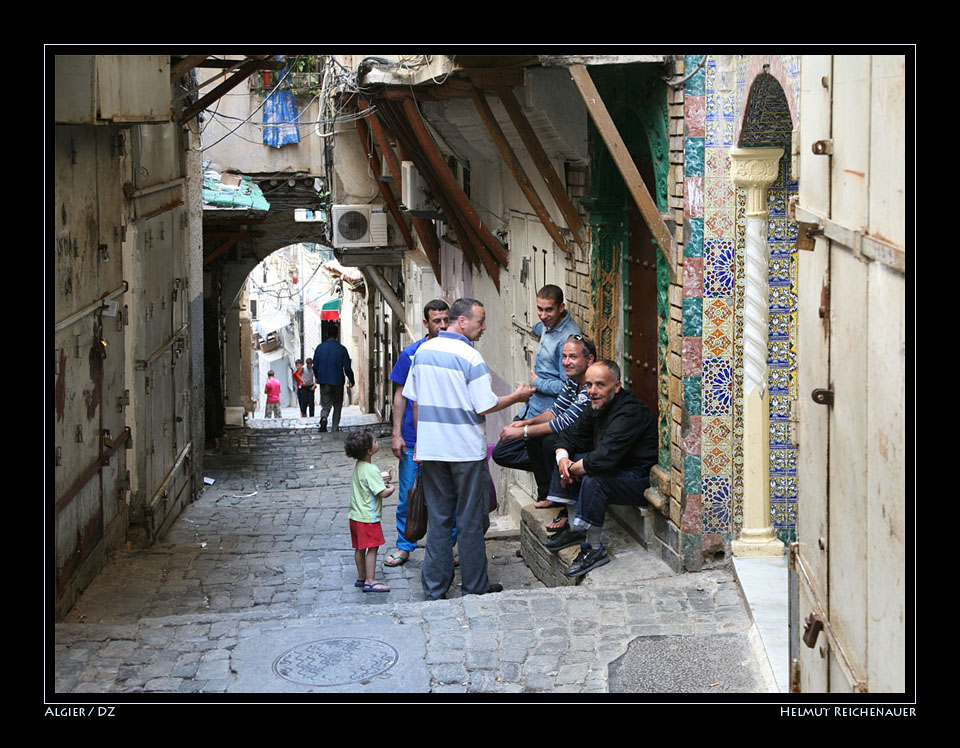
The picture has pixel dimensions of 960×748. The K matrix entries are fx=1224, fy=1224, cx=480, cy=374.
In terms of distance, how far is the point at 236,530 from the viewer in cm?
1120

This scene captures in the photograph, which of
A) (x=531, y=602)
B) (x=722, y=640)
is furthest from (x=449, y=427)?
(x=722, y=640)

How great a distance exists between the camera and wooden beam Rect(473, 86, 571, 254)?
927cm

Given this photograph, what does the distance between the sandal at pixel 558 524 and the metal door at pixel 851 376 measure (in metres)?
3.32

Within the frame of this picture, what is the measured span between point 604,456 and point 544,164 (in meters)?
2.66

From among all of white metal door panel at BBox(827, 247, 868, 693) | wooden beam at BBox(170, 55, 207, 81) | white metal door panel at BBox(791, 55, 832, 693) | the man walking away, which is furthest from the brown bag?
the man walking away

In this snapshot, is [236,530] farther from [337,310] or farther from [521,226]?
[337,310]

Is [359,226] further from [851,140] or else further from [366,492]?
[851,140]

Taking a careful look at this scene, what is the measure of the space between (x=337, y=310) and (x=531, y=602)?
3310 cm

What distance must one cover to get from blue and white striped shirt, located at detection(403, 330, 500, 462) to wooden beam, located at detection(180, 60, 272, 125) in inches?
192

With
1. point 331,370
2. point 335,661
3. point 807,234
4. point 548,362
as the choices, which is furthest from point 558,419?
point 331,370

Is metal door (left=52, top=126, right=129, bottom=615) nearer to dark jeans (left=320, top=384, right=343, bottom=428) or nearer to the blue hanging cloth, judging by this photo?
the blue hanging cloth

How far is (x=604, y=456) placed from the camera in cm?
720

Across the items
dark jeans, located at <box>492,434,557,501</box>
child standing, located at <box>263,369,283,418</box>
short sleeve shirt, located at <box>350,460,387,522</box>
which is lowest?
child standing, located at <box>263,369,283,418</box>

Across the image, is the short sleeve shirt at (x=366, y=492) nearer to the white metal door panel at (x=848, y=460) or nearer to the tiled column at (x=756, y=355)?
the tiled column at (x=756, y=355)
